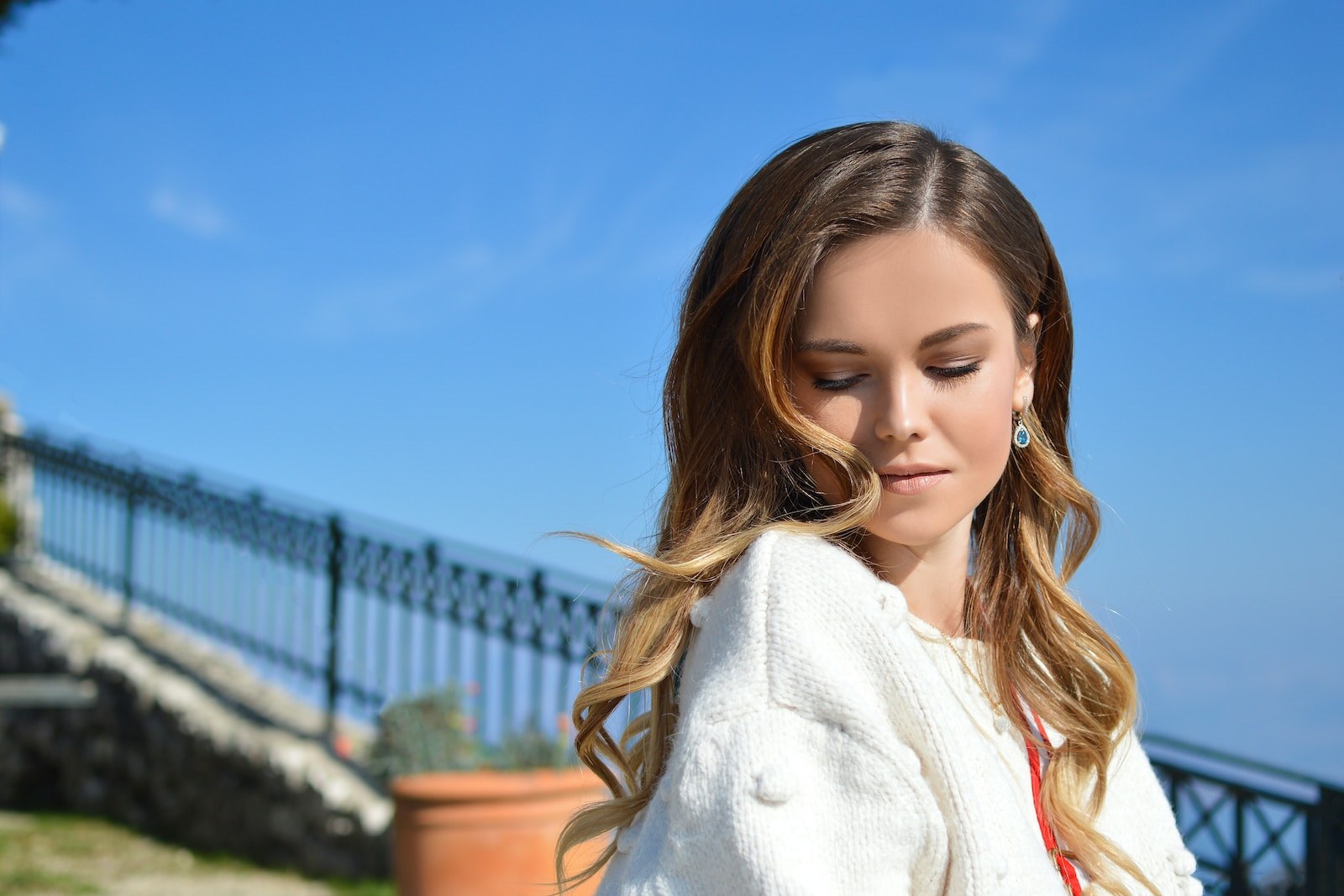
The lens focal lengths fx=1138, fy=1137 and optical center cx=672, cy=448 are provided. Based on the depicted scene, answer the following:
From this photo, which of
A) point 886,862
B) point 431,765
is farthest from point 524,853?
point 886,862

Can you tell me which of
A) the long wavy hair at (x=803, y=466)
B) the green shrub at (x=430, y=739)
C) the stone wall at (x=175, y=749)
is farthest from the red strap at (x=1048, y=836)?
the stone wall at (x=175, y=749)

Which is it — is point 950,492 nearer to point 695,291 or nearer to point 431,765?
point 695,291

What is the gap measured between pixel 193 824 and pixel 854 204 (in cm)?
715

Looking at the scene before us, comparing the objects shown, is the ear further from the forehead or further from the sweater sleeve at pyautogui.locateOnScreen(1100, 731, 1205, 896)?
the sweater sleeve at pyautogui.locateOnScreen(1100, 731, 1205, 896)

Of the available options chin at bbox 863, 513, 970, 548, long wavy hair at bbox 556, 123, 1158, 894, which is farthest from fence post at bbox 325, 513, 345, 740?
chin at bbox 863, 513, 970, 548

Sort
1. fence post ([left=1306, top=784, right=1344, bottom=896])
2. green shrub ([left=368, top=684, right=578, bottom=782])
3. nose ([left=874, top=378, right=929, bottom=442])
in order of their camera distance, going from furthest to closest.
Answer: green shrub ([left=368, top=684, right=578, bottom=782])
fence post ([left=1306, top=784, right=1344, bottom=896])
nose ([left=874, top=378, right=929, bottom=442])

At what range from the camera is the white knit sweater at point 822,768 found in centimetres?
136

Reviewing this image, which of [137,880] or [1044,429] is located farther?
[137,880]

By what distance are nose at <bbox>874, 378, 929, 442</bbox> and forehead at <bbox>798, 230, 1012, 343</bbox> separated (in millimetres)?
75

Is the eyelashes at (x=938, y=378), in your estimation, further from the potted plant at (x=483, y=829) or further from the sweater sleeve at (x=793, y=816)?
the potted plant at (x=483, y=829)

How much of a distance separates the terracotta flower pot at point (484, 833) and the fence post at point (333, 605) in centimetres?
246

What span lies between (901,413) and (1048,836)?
2.23 ft

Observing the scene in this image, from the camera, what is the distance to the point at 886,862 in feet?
4.48

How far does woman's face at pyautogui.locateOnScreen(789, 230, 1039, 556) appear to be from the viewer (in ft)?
5.45
